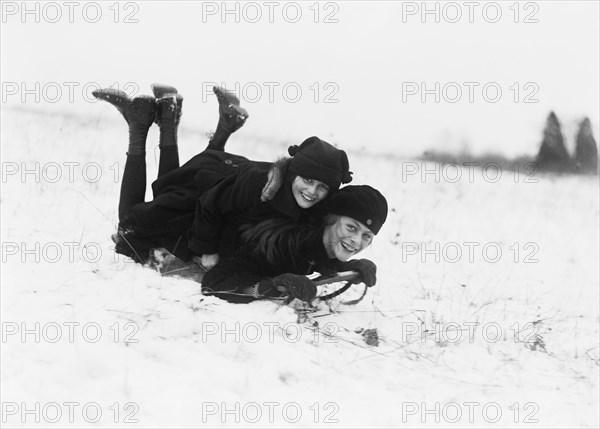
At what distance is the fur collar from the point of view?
388cm

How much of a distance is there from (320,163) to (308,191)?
203 millimetres

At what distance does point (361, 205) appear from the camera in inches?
151

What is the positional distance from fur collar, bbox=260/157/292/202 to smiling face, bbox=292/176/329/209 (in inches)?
3.9

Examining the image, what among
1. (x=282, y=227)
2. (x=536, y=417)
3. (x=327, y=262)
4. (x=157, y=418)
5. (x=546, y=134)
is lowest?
(x=536, y=417)

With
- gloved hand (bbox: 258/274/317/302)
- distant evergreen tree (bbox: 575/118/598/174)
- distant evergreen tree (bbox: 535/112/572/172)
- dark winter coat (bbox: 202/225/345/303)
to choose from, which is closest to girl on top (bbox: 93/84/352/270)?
dark winter coat (bbox: 202/225/345/303)

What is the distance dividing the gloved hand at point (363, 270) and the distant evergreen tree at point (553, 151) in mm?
9830

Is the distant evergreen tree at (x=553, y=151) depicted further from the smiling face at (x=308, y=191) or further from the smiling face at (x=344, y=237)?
the smiling face at (x=308, y=191)

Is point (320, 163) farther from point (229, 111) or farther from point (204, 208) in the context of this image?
point (229, 111)

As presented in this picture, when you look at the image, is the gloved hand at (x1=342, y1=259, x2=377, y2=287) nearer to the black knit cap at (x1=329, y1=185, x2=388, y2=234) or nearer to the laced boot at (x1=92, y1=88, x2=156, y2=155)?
the black knit cap at (x1=329, y1=185, x2=388, y2=234)

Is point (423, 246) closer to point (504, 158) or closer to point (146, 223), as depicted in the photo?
point (146, 223)

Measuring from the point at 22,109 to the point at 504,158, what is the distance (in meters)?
9.33

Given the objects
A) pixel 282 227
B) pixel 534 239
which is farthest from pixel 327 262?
pixel 534 239

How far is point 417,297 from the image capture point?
4918mm

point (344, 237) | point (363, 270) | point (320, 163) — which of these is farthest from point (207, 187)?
point (363, 270)
